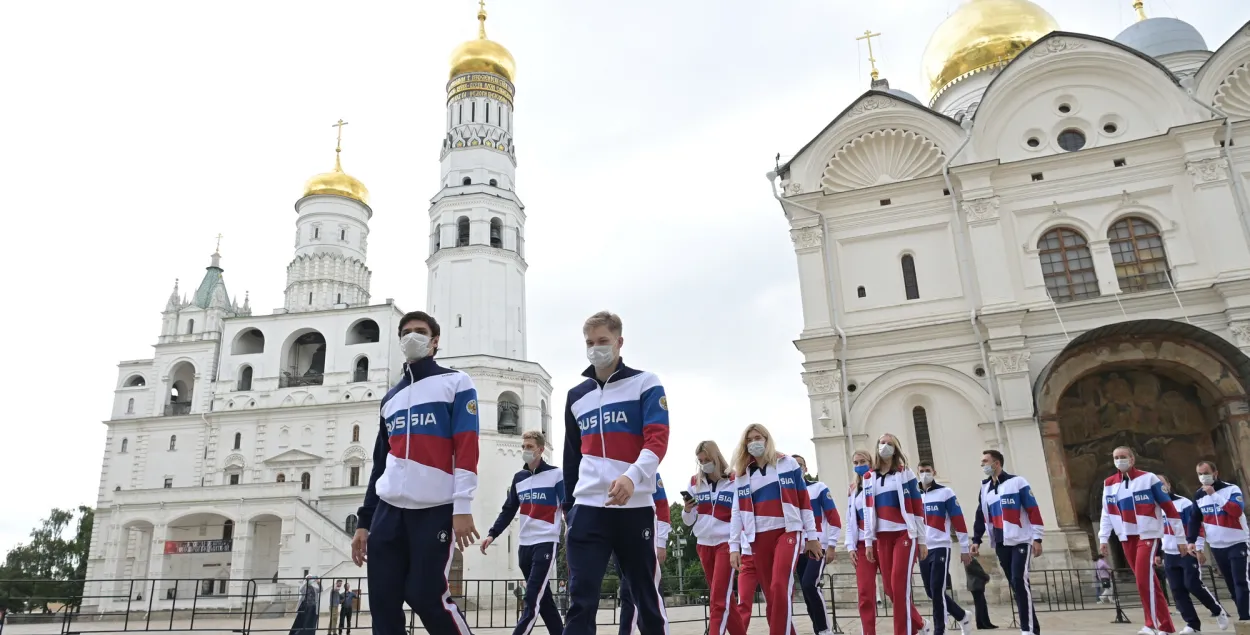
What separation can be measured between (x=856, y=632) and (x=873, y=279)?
11649 millimetres

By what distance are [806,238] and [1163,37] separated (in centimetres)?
1441

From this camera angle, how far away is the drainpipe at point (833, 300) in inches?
781

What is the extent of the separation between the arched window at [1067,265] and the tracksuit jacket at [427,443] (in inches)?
733

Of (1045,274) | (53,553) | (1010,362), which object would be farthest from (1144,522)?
(53,553)

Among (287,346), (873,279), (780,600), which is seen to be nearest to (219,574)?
(287,346)

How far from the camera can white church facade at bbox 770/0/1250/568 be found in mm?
17953

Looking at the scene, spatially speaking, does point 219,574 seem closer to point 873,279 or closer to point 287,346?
point 287,346

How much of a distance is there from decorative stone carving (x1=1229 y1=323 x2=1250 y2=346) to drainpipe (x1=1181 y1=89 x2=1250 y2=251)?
216 cm

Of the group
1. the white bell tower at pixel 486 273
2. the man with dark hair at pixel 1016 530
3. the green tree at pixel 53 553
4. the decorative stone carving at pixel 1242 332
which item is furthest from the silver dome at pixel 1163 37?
the green tree at pixel 53 553

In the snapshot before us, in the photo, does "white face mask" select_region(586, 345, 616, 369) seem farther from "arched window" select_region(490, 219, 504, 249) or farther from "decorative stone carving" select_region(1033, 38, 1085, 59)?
"arched window" select_region(490, 219, 504, 249)

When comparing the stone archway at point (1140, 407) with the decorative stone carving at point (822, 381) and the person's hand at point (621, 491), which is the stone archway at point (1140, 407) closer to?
the decorative stone carving at point (822, 381)

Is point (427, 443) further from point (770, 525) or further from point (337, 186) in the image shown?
point (337, 186)

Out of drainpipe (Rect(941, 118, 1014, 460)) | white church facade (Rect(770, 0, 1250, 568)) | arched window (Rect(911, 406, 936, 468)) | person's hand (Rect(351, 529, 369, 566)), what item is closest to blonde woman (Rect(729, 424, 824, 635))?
person's hand (Rect(351, 529, 369, 566))

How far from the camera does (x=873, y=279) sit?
21.3m
